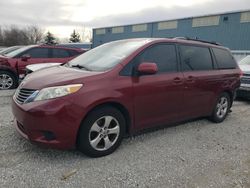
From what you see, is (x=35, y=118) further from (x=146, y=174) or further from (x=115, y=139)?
(x=146, y=174)

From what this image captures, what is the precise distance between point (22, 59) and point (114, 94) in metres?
6.02

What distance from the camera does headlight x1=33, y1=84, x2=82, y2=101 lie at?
127 inches

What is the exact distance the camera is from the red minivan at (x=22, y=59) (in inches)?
327

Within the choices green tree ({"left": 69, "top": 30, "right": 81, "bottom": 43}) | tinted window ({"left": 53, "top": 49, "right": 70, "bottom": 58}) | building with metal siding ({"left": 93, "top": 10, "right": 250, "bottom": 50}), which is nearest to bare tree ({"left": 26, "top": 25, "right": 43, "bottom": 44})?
green tree ({"left": 69, "top": 30, "right": 81, "bottom": 43})

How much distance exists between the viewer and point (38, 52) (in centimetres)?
911

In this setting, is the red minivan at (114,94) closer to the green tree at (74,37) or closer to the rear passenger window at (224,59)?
the rear passenger window at (224,59)

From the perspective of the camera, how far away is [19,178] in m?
2.96

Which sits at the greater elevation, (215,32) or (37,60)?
(215,32)

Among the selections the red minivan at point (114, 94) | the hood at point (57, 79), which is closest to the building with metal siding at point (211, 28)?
the red minivan at point (114, 94)

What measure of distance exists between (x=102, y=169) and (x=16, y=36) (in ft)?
215

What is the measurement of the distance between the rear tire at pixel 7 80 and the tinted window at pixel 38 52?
99cm

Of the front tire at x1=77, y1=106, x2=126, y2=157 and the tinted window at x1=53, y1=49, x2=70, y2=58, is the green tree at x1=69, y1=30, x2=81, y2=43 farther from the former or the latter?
the front tire at x1=77, y1=106, x2=126, y2=157

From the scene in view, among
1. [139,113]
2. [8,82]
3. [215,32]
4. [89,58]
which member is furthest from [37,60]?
[215,32]

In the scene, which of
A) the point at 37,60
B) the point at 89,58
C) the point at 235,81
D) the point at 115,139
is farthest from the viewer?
the point at 37,60
